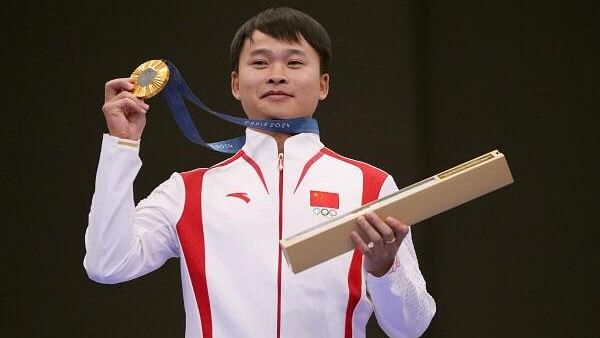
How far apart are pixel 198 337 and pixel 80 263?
1232 millimetres

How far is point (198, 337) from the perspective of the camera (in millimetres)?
2113

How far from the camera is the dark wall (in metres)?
3.25

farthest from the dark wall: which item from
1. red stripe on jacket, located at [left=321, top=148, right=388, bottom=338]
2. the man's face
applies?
red stripe on jacket, located at [left=321, top=148, right=388, bottom=338]

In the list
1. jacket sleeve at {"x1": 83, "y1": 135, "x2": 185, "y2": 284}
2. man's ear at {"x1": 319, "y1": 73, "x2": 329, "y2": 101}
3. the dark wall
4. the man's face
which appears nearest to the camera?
jacket sleeve at {"x1": 83, "y1": 135, "x2": 185, "y2": 284}

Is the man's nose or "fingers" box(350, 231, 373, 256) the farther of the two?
the man's nose

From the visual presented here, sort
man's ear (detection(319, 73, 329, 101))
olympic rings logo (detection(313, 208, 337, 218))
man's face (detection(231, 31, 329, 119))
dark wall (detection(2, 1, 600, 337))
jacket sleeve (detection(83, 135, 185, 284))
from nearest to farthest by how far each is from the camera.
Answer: jacket sleeve (detection(83, 135, 185, 284)), olympic rings logo (detection(313, 208, 337, 218)), man's face (detection(231, 31, 329, 119)), man's ear (detection(319, 73, 329, 101)), dark wall (detection(2, 1, 600, 337))

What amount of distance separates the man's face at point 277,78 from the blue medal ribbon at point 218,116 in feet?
0.07

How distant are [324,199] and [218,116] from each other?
1.02 feet

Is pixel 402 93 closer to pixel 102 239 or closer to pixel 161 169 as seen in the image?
pixel 161 169

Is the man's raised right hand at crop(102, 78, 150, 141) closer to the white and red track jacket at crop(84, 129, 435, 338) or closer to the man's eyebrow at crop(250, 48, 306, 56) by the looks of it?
the white and red track jacket at crop(84, 129, 435, 338)

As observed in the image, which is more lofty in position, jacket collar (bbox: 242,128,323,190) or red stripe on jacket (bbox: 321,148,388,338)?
jacket collar (bbox: 242,128,323,190)

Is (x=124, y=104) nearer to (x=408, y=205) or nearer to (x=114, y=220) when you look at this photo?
(x=114, y=220)

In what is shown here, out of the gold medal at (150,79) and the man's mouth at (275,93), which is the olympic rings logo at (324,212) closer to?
the man's mouth at (275,93)

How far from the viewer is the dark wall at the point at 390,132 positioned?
3252mm
